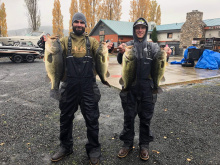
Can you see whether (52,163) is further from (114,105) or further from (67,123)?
(114,105)

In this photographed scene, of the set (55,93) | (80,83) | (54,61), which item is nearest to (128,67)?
(80,83)

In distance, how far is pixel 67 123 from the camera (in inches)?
116

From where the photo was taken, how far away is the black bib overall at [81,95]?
277 cm

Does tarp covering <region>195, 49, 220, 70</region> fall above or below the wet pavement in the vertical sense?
above

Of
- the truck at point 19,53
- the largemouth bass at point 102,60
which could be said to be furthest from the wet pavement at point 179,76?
the truck at point 19,53

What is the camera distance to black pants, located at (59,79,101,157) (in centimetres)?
280

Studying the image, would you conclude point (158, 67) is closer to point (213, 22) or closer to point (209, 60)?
point (209, 60)

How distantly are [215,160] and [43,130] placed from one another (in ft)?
11.3

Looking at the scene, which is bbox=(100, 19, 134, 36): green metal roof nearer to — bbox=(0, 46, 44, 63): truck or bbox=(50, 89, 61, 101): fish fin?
bbox=(0, 46, 44, 63): truck

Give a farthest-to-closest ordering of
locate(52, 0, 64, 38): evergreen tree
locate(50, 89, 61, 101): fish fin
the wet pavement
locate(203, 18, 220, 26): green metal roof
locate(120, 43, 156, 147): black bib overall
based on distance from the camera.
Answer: locate(52, 0, 64, 38): evergreen tree < locate(203, 18, 220, 26): green metal roof < the wet pavement < locate(120, 43, 156, 147): black bib overall < locate(50, 89, 61, 101): fish fin

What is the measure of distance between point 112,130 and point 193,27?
27.8 meters

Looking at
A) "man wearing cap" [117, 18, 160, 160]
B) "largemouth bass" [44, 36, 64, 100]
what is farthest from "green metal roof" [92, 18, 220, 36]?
"largemouth bass" [44, 36, 64, 100]

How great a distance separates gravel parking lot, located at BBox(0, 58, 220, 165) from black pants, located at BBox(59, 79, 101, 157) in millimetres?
359

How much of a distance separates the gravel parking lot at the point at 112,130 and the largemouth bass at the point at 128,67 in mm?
1351
